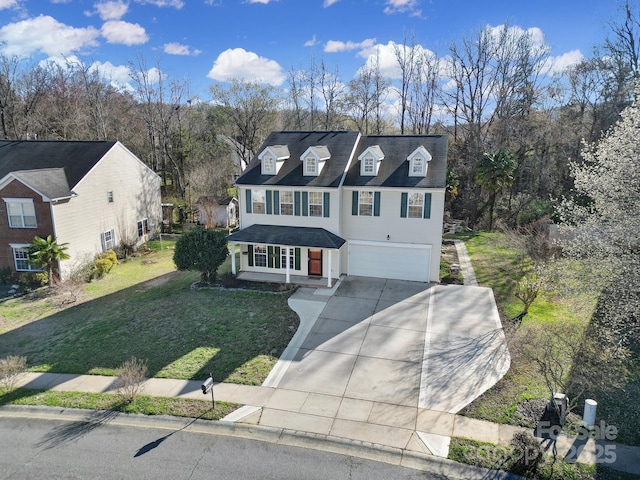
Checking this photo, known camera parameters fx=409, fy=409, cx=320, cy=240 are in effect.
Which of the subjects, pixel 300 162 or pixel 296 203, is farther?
pixel 300 162

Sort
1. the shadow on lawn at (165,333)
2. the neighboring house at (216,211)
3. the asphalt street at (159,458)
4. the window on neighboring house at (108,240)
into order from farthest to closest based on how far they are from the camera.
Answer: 1. the neighboring house at (216,211)
2. the window on neighboring house at (108,240)
3. the shadow on lawn at (165,333)
4. the asphalt street at (159,458)

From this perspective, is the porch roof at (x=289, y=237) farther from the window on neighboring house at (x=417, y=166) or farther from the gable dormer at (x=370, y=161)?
the window on neighboring house at (x=417, y=166)

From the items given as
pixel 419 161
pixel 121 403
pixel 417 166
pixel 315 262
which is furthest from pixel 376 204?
pixel 121 403

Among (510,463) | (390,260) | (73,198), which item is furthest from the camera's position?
(73,198)

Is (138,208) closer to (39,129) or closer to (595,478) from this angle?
(39,129)

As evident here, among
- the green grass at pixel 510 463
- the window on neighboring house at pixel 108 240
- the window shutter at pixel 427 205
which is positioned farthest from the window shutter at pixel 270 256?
the green grass at pixel 510 463

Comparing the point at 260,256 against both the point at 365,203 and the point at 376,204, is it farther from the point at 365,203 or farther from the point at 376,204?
the point at 376,204

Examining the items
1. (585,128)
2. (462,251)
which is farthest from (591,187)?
(585,128)
